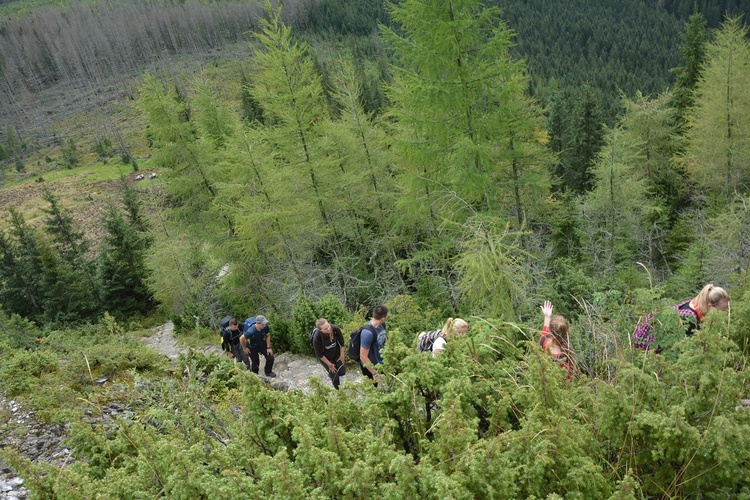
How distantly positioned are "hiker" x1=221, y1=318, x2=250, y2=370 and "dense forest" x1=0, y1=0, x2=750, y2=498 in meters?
1.50

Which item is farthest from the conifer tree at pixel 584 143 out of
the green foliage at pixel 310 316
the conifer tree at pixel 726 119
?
the green foliage at pixel 310 316

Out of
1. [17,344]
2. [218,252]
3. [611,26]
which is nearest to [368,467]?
[218,252]

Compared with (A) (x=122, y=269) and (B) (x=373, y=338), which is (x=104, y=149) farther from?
(B) (x=373, y=338)

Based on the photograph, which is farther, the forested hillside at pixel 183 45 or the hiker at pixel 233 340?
the forested hillside at pixel 183 45

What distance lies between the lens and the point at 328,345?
23.4 ft

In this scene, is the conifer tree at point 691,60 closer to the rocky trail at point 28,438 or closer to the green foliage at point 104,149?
the rocky trail at point 28,438

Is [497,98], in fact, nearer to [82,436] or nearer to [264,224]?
[264,224]

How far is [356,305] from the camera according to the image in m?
15.0

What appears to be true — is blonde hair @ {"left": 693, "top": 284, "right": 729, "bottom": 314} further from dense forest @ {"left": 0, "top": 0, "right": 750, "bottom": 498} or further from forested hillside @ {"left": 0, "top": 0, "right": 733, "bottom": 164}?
forested hillside @ {"left": 0, "top": 0, "right": 733, "bottom": 164}

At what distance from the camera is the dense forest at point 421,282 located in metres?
2.17

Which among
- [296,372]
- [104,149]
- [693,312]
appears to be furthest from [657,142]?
[104,149]

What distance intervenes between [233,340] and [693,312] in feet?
27.6

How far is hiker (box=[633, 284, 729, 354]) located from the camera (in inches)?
137

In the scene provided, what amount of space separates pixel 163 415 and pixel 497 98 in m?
8.57
